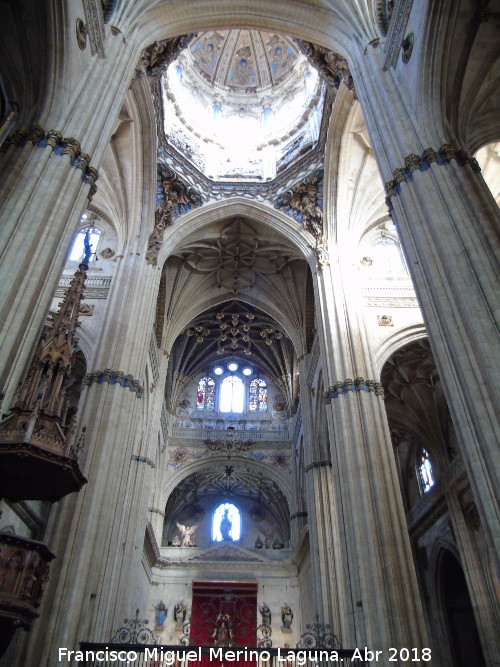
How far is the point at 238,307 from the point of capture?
26203 millimetres

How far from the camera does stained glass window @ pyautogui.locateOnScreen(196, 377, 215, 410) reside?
28844mm

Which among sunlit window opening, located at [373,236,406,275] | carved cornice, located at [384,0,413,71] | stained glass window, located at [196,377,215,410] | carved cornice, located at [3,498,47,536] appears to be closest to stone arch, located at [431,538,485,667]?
sunlit window opening, located at [373,236,406,275]

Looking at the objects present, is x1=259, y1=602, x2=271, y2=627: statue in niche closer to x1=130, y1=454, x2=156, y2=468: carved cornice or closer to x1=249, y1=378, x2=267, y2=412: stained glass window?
x1=249, y1=378, x2=267, y2=412: stained glass window

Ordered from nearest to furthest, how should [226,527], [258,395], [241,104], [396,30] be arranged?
[396,30]
[241,104]
[226,527]
[258,395]

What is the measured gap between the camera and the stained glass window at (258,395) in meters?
29.1

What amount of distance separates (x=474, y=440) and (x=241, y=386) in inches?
922

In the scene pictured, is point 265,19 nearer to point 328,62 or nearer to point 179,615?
point 328,62

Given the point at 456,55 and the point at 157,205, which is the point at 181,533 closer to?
the point at 157,205

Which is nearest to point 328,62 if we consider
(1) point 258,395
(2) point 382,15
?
(2) point 382,15

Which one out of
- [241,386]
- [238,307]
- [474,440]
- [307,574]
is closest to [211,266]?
[238,307]

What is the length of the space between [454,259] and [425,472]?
1560 cm

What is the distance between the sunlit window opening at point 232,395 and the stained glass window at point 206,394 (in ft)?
1.72

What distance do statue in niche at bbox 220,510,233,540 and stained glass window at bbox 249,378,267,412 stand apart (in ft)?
20.1

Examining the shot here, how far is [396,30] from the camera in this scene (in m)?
11.1
